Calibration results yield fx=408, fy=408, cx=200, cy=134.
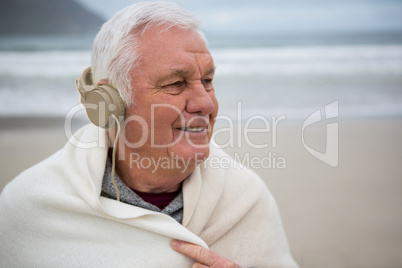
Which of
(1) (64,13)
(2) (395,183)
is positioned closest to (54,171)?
(2) (395,183)

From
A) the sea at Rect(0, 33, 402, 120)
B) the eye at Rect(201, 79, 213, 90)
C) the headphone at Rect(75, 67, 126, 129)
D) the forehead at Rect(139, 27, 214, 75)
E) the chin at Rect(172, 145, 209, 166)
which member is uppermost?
the sea at Rect(0, 33, 402, 120)

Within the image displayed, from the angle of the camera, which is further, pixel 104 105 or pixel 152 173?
pixel 152 173

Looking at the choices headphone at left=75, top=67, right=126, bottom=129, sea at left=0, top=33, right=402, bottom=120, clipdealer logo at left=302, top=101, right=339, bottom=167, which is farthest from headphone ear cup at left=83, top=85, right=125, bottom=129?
sea at left=0, top=33, right=402, bottom=120

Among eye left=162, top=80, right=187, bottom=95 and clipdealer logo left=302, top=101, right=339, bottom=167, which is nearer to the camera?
eye left=162, top=80, right=187, bottom=95

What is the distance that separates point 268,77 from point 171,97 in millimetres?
6450

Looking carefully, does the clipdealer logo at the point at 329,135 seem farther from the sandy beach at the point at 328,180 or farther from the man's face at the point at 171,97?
the man's face at the point at 171,97

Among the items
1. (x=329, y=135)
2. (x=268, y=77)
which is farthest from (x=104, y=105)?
(x=268, y=77)

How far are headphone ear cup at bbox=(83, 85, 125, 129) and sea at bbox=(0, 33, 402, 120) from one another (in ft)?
13.8

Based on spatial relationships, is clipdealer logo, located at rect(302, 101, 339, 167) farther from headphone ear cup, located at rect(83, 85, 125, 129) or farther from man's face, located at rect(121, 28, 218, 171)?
headphone ear cup, located at rect(83, 85, 125, 129)

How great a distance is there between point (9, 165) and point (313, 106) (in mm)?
4311

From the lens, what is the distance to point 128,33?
1.70 metres

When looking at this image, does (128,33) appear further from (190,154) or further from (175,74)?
(190,154)

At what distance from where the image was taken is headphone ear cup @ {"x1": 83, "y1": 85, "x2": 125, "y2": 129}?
5.56 feet

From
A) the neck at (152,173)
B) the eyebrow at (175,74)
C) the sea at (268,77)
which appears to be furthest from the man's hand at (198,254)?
the sea at (268,77)
